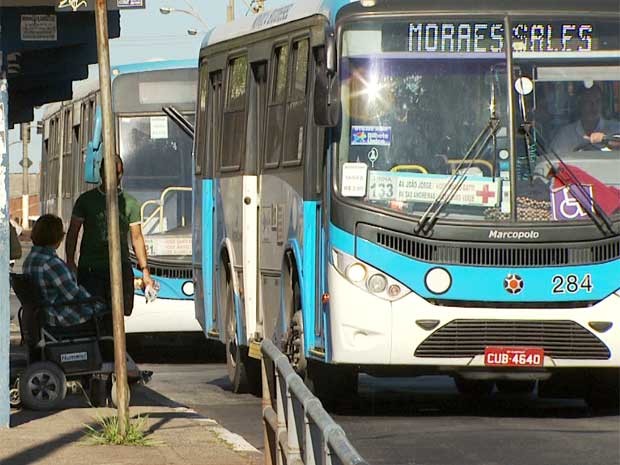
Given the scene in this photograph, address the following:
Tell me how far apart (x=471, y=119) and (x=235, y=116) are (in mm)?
3647

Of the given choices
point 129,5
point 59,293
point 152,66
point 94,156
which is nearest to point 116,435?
point 59,293

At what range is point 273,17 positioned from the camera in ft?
47.2

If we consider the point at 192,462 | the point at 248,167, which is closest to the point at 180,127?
the point at 248,167

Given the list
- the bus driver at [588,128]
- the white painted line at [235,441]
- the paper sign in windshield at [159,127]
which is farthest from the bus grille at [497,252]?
the paper sign in windshield at [159,127]

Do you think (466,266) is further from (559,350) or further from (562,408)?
(562,408)

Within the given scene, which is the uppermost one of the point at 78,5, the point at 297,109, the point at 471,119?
the point at 78,5

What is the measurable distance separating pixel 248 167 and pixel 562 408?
3363mm

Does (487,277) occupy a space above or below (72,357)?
above

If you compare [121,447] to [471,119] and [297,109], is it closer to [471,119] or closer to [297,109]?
[471,119]

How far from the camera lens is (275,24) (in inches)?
558

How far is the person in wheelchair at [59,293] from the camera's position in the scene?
12594 mm

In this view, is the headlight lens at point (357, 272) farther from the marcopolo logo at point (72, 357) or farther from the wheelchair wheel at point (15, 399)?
the wheelchair wheel at point (15, 399)

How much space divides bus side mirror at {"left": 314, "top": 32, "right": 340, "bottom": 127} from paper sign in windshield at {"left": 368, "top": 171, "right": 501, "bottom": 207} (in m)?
0.56

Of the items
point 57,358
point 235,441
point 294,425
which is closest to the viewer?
point 294,425
